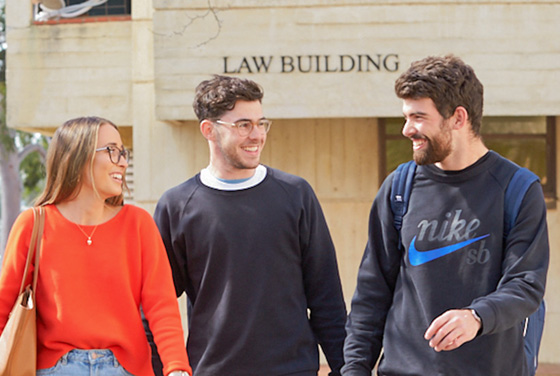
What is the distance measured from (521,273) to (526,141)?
7.19m

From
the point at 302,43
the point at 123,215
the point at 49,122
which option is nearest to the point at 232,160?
the point at 123,215

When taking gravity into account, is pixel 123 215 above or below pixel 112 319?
above

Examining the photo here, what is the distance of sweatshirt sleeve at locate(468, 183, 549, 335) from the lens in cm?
305

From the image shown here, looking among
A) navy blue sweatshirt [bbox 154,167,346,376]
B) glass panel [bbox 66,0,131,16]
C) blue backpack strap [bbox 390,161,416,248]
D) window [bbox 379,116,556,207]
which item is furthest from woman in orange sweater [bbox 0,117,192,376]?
glass panel [bbox 66,0,131,16]

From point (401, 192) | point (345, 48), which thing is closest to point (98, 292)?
point (401, 192)

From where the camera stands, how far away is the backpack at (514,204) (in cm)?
328

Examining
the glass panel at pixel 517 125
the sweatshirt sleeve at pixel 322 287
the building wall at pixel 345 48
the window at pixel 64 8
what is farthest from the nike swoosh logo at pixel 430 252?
the window at pixel 64 8

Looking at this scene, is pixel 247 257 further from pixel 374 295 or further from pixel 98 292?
pixel 98 292

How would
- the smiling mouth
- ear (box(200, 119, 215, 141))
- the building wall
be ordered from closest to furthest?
the smiling mouth → ear (box(200, 119, 215, 141)) → the building wall

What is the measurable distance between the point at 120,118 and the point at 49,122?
0.85m

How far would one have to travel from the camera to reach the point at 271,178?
13.5ft

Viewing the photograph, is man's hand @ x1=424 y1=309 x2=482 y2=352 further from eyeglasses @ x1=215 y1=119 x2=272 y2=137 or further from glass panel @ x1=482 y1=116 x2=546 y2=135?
glass panel @ x1=482 y1=116 x2=546 y2=135

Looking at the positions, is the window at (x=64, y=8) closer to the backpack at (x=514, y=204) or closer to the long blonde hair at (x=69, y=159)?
the long blonde hair at (x=69, y=159)

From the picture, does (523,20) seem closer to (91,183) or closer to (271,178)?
(271,178)
